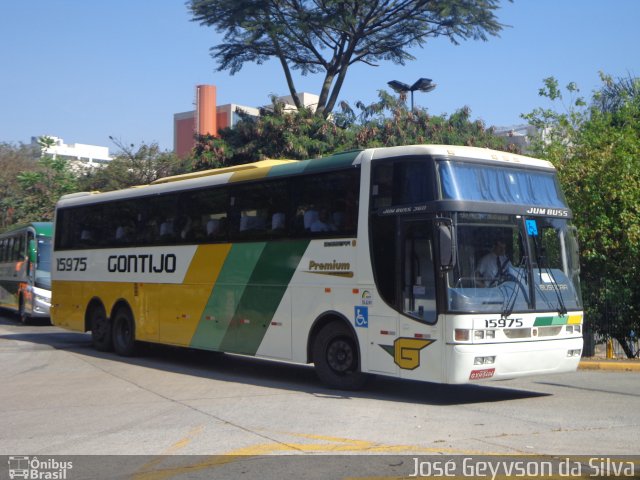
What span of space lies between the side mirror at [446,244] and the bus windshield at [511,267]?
213 mm

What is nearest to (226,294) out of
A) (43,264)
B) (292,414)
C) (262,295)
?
(262,295)

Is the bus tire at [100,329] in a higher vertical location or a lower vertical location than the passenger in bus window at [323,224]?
lower

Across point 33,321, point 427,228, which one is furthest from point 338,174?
point 33,321

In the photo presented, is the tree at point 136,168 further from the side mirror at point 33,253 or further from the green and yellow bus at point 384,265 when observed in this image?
the green and yellow bus at point 384,265

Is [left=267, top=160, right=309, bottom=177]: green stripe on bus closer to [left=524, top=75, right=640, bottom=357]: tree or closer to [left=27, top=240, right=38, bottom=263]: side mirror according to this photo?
[left=524, top=75, right=640, bottom=357]: tree

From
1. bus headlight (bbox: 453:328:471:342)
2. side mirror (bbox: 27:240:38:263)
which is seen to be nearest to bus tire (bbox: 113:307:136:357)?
bus headlight (bbox: 453:328:471:342)

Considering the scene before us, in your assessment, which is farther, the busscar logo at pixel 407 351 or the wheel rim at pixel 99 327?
the wheel rim at pixel 99 327

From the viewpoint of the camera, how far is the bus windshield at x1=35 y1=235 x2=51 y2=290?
87.4 ft

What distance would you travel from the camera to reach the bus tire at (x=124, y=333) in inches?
681

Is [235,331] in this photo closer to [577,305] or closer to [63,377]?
[63,377]

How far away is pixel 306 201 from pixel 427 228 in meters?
2.63

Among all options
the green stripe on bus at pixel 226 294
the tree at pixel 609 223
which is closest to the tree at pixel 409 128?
the tree at pixel 609 223

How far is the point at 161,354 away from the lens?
18406mm

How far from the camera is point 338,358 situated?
39.8 feet
